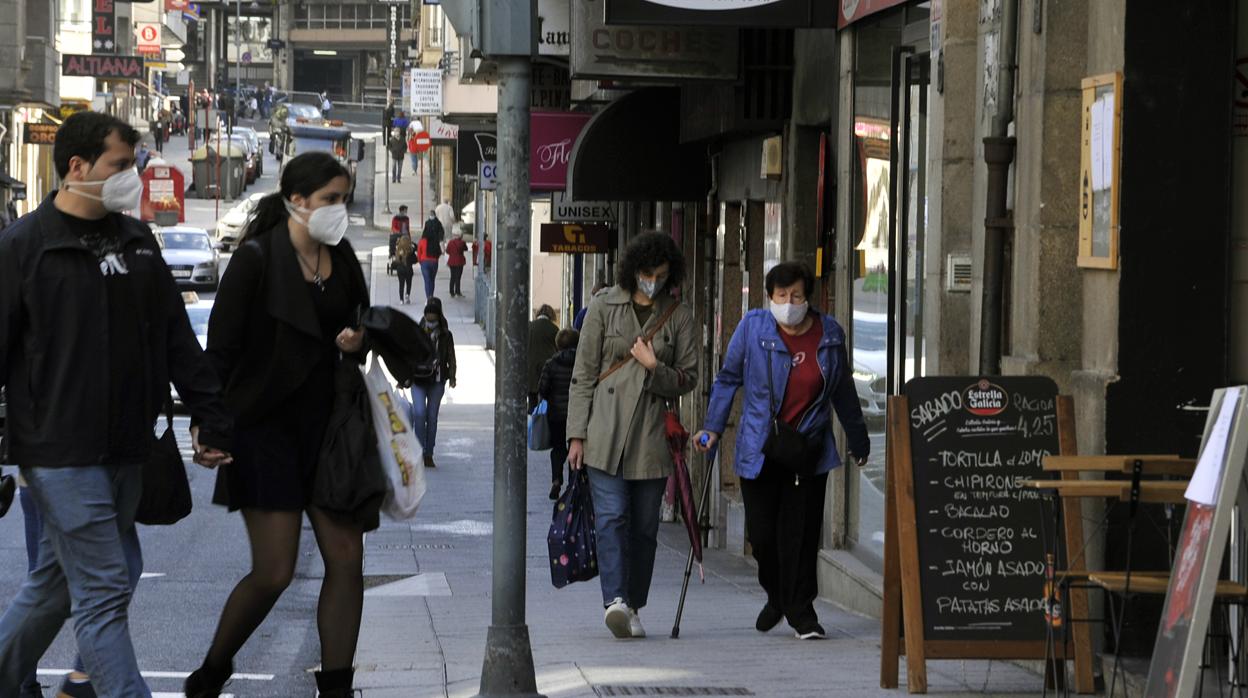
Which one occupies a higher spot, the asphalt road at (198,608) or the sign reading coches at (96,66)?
the sign reading coches at (96,66)

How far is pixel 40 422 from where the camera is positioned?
19.4 feet

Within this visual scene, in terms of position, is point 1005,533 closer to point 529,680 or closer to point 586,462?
point 529,680

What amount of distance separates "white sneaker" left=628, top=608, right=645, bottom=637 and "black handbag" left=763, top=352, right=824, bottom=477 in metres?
0.95

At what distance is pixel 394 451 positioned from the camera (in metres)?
6.75

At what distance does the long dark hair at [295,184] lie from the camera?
6.73 metres

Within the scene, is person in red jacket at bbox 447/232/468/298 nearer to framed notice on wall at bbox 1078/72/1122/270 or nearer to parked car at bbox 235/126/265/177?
parked car at bbox 235/126/265/177

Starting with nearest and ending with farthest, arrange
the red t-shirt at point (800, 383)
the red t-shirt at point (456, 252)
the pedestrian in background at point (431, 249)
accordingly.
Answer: the red t-shirt at point (800, 383)
the pedestrian in background at point (431, 249)
the red t-shirt at point (456, 252)

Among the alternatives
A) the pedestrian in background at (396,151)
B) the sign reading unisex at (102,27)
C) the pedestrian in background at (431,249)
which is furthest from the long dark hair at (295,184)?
the pedestrian in background at (396,151)

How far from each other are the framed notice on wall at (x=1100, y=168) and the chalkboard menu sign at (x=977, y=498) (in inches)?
24.4

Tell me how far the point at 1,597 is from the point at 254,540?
4.73m

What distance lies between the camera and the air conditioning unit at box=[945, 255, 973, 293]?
31.6 feet

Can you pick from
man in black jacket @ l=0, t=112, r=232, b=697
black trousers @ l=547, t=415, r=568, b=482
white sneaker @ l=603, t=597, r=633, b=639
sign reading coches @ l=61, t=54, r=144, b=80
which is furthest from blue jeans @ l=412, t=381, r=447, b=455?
sign reading coches @ l=61, t=54, r=144, b=80

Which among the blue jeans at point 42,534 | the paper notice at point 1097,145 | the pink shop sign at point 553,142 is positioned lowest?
the blue jeans at point 42,534

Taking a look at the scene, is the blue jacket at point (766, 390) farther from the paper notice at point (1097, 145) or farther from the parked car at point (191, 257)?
the parked car at point (191, 257)
